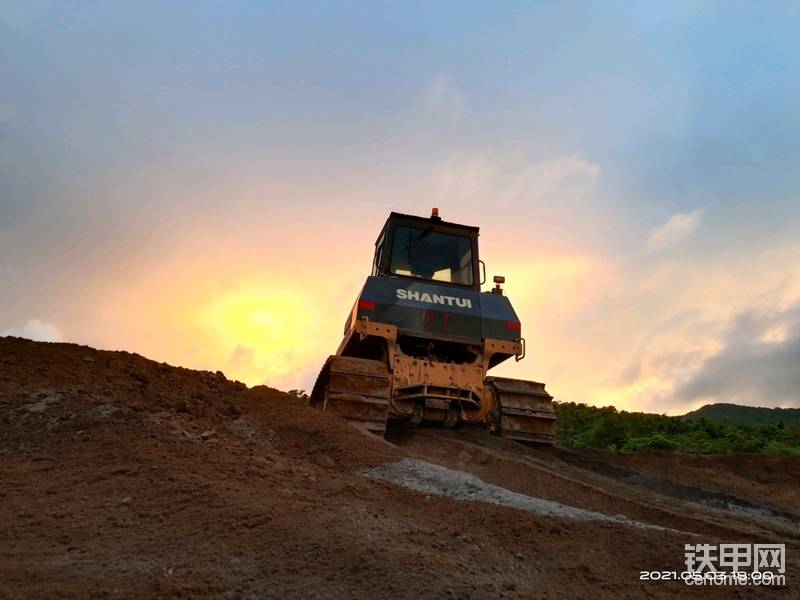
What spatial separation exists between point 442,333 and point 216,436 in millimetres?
4405

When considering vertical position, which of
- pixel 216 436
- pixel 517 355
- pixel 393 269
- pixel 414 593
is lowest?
pixel 414 593

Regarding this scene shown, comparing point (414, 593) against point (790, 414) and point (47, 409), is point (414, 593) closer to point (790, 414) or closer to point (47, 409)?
point (47, 409)

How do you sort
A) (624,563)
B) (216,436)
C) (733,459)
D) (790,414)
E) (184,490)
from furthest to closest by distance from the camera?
(790,414) < (733,459) < (216,436) < (184,490) < (624,563)

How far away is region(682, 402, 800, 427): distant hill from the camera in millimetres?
29398

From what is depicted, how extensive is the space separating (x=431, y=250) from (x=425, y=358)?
247 centimetres

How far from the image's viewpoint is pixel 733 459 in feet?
43.7

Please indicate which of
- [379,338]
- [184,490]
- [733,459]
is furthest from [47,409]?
[733,459]

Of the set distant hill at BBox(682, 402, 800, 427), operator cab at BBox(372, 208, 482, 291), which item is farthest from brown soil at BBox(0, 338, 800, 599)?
distant hill at BBox(682, 402, 800, 427)

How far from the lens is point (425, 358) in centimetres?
1080

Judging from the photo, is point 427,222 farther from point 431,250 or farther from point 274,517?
point 274,517

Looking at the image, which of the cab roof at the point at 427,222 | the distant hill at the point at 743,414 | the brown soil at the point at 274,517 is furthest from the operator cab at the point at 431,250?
the distant hill at the point at 743,414

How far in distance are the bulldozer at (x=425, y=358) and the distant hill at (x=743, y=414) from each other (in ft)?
67.7

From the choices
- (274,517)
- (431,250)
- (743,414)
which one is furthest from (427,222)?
(743,414)

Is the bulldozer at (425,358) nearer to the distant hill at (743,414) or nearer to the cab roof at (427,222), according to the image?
the cab roof at (427,222)
